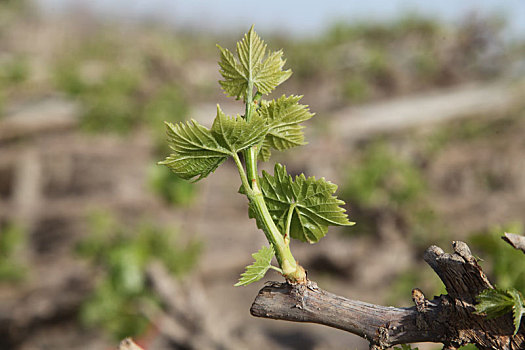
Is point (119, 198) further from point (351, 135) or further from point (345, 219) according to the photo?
point (345, 219)

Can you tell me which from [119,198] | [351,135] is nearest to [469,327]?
[119,198]

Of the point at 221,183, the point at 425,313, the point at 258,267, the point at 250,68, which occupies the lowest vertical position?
the point at 221,183

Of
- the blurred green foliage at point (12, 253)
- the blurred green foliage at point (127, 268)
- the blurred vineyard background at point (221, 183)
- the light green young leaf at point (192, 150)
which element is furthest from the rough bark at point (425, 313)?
the blurred green foliage at point (12, 253)

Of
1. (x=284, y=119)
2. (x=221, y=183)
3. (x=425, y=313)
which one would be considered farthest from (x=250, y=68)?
(x=221, y=183)

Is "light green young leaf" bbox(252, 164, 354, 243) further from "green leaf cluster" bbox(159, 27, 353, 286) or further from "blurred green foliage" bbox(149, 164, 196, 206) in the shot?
"blurred green foliage" bbox(149, 164, 196, 206)

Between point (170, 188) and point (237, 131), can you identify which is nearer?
point (237, 131)

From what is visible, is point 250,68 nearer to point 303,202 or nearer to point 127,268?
point 303,202

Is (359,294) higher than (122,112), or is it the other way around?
(122,112)
